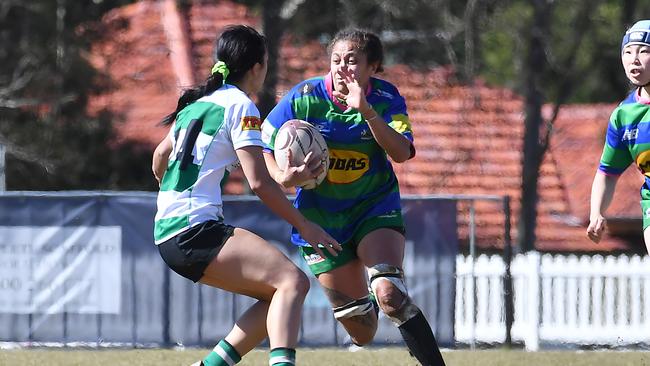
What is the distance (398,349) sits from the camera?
1029cm

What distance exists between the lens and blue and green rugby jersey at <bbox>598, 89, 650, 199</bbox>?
20.6 feet

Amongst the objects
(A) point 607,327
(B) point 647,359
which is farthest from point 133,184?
(B) point 647,359

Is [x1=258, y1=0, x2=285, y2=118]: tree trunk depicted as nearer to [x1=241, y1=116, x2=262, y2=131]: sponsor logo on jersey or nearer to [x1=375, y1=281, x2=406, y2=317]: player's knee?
[x1=375, y1=281, x2=406, y2=317]: player's knee

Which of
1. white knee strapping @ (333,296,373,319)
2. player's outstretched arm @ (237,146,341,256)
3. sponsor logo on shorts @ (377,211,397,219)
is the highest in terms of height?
player's outstretched arm @ (237,146,341,256)

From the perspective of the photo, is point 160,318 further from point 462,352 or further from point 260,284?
point 260,284

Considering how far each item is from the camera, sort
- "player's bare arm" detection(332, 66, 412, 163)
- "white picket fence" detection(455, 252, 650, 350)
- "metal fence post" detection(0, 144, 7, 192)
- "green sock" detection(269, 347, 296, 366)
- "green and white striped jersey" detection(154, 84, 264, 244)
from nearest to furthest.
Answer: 1. "green sock" detection(269, 347, 296, 366)
2. "green and white striped jersey" detection(154, 84, 264, 244)
3. "player's bare arm" detection(332, 66, 412, 163)
4. "white picket fence" detection(455, 252, 650, 350)
5. "metal fence post" detection(0, 144, 7, 192)

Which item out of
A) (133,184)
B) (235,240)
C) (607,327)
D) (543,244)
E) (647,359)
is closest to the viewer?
(235,240)

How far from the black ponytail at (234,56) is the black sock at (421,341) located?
1.51 meters

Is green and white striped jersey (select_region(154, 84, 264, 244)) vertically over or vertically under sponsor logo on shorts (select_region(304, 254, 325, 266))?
over

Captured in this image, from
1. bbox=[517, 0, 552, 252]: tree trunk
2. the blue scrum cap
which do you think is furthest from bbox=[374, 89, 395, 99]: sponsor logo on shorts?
bbox=[517, 0, 552, 252]: tree trunk

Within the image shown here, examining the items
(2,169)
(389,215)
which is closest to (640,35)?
(389,215)

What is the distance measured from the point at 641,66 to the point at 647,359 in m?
3.32

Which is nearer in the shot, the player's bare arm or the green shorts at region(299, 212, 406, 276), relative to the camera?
the player's bare arm

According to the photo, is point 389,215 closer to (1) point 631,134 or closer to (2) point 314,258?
(2) point 314,258
